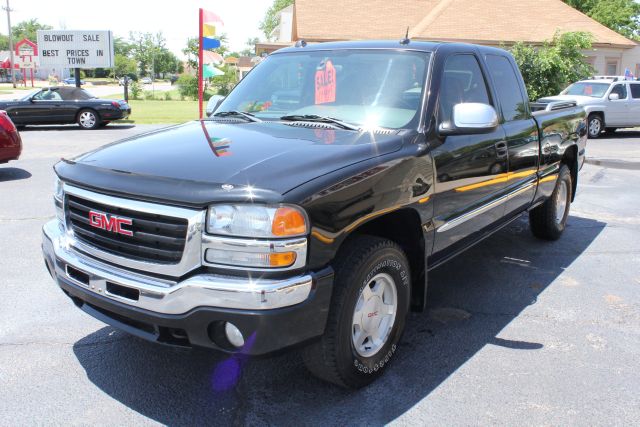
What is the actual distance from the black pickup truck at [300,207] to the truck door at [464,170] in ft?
0.05

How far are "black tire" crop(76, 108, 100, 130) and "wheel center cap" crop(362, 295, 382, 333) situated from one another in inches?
674

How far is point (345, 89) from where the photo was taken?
393 centimetres

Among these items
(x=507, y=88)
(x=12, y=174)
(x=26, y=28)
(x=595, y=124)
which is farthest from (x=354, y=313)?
(x=26, y=28)

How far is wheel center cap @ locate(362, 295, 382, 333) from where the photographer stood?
10.5ft

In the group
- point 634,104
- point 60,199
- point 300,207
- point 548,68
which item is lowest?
point 60,199

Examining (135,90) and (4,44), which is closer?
(135,90)

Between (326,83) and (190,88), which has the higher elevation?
(190,88)

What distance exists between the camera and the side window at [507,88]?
15.8ft

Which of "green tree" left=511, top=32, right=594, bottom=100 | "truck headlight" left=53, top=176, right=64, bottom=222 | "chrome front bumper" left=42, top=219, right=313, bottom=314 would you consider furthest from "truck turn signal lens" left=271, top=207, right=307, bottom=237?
"green tree" left=511, top=32, right=594, bottom=100

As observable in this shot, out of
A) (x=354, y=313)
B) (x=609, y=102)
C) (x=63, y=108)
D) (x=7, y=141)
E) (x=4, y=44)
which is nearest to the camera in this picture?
(x=354, y=313)

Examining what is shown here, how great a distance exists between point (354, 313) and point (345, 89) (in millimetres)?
1626

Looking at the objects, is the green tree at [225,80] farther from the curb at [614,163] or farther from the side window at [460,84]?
the side window at [460,84]

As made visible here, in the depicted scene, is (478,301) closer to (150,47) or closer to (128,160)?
(128,160)

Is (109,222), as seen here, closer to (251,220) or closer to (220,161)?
(220,161)
